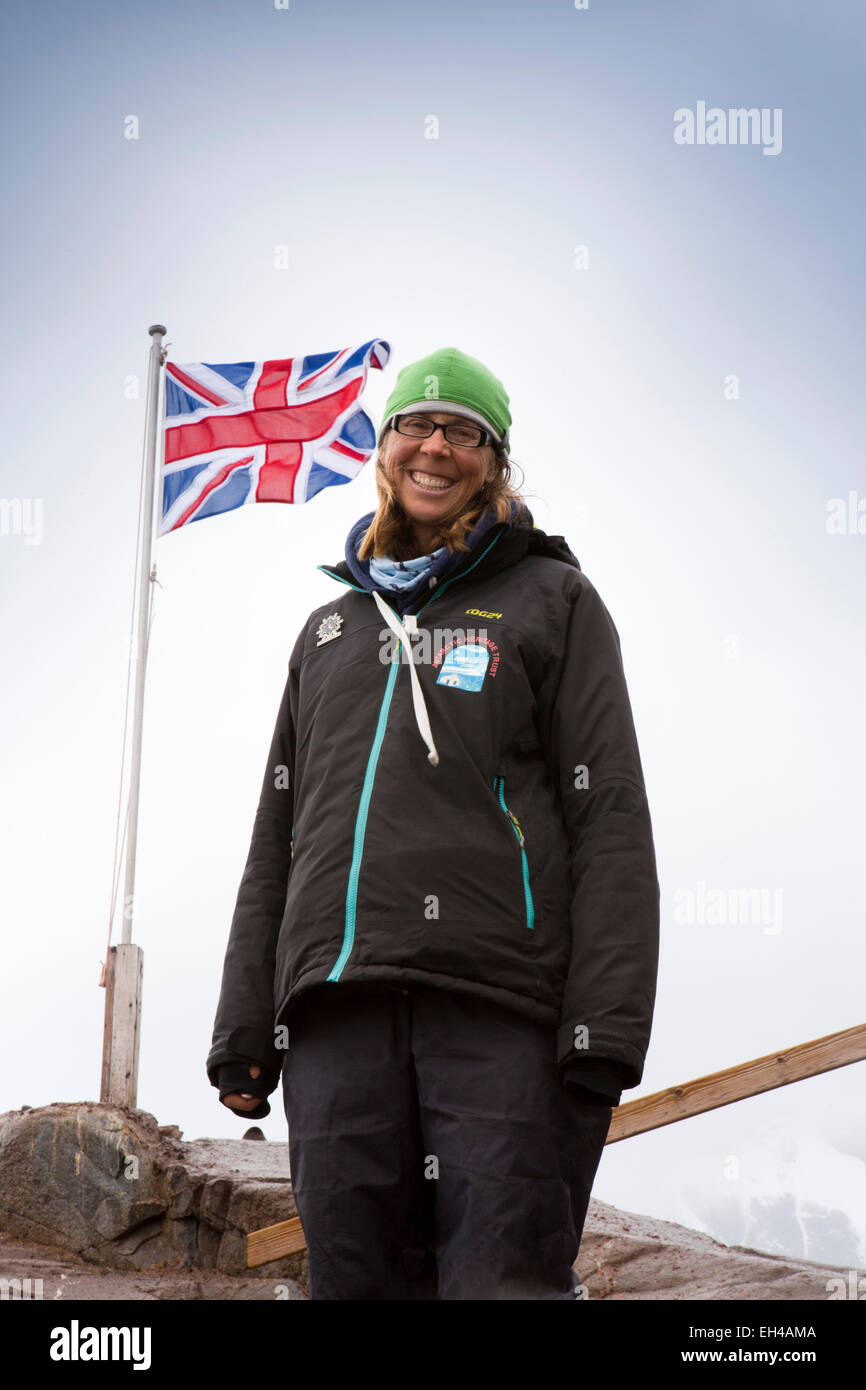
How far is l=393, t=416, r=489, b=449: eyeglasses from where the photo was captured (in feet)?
8.60

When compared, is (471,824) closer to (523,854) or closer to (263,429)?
(523,854)

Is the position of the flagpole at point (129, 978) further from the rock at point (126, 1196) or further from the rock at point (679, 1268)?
the rock at point (679, 1268)

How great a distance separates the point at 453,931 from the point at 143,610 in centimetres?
566

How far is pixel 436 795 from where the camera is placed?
2.21 metres

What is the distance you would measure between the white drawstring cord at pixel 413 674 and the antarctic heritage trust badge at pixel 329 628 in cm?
12

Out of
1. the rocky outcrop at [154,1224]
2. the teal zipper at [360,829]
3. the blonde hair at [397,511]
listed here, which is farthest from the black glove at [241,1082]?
the rocky outcrop at [154,1224]

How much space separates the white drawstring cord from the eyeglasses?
359 millimetres

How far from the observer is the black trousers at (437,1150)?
1.95 meters

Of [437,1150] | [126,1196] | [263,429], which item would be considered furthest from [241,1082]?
[263,429]

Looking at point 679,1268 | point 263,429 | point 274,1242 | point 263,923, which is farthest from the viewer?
point 263,429

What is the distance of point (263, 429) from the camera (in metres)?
8.25

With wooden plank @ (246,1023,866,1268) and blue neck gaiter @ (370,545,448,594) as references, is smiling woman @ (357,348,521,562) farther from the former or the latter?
wooden plank @ (246,1023,866,1268)
